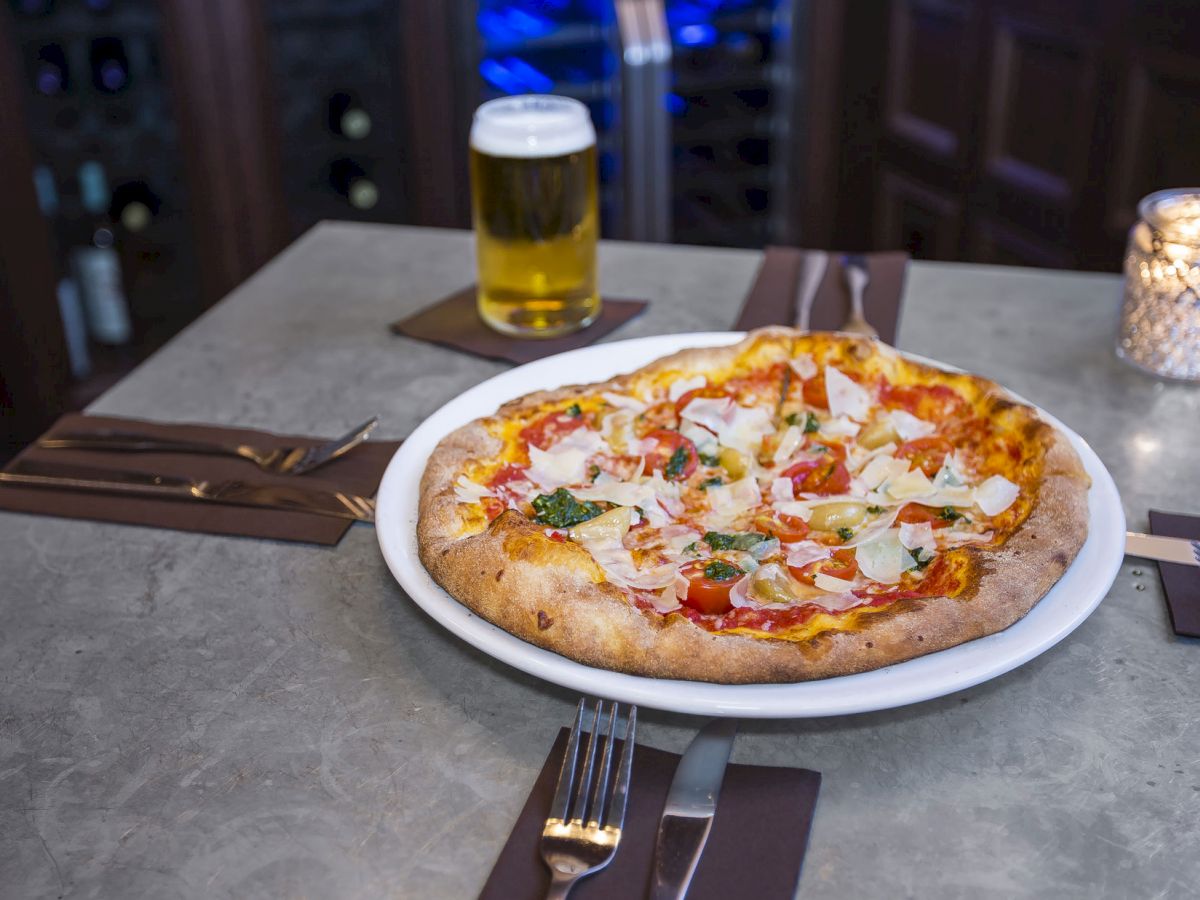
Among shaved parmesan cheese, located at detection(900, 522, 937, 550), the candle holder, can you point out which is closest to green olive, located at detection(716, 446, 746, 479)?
shaved parmesan cheese, located at detection(900, 522, 937, 550)

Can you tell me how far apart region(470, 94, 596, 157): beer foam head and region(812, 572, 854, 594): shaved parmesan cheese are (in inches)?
36.5

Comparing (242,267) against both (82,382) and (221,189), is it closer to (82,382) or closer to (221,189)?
(221,189)

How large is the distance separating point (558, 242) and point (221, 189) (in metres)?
2.25

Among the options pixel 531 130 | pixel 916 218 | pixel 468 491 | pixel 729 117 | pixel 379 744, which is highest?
pixel 531 130

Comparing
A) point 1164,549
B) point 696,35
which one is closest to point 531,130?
point 1164,549

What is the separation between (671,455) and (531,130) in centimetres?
66

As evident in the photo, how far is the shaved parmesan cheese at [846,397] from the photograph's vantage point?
58.8 inches

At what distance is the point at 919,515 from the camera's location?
1.28m

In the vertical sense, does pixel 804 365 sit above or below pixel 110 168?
above

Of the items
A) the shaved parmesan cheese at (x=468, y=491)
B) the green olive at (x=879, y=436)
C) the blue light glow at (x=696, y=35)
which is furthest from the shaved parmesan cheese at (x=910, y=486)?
the blue light glow at (x=696, y=35)

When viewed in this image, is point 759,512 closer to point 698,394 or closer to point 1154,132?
point 698,394

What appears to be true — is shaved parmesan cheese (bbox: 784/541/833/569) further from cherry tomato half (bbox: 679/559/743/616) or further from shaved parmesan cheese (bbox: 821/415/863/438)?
shaved parmesan cheese (bbox: 821/415/863/438)

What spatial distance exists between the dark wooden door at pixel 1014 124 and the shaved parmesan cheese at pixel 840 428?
2107 millimetres

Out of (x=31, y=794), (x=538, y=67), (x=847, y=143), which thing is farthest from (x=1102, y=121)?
(x=31, y=794)
